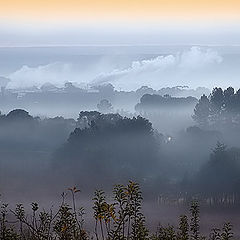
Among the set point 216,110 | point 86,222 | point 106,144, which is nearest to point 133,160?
point 106,144

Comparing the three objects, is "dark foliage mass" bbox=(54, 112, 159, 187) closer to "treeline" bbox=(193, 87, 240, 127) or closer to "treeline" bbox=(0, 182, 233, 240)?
"treeline" bbox=(193, 87, 240, 127)

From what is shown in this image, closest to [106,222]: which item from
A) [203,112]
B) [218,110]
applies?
[203,112]

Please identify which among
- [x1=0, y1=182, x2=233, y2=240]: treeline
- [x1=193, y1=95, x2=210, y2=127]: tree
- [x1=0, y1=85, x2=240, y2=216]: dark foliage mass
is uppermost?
[x1=193, y1=95, x2=210, y2=127]: tree

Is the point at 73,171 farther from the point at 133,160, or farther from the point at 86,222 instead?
the point at 86,222

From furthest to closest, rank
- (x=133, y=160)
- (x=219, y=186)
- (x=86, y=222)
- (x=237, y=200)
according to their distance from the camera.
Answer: (x=133, y=160) → (x=219, y=186) → (x=237, y=200) → (x=86, y=222)

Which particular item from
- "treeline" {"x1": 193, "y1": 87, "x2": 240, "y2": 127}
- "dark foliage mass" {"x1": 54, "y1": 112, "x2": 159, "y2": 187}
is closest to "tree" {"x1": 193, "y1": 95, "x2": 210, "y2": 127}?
"treeline" {"x1": 193, "y1": 87, "x2": 240, "y2": 127}

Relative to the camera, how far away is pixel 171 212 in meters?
100

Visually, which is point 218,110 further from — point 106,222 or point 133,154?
point 106,222

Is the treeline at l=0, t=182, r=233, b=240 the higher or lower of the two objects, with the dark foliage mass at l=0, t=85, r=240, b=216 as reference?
lower

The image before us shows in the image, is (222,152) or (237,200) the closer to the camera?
(237,200)

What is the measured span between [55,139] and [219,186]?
7400 cm

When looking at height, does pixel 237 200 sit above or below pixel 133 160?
below

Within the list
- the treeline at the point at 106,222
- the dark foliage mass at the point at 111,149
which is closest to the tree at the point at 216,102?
the dark foliage mass at the point at 111,149

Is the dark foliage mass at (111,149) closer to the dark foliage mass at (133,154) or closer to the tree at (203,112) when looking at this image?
the dark foliage mass at (133,154)
